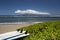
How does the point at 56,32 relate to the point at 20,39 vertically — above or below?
above

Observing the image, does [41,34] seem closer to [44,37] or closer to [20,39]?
[44,37]

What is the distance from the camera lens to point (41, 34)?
1179 mm

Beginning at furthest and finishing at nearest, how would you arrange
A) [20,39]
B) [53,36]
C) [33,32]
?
[20,39]
[33,32]
[53,36]

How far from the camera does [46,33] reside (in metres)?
1.16

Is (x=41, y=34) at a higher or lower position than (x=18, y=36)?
higher

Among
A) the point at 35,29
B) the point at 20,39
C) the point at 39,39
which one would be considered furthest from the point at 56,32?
the point at 20,39

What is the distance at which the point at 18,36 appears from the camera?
2.00 meters

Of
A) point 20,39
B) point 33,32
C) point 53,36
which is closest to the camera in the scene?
point 53,36

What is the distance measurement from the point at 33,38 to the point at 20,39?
80cm

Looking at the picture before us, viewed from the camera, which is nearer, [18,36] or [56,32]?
[56,32]

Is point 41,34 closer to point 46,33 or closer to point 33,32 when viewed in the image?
point 46,33

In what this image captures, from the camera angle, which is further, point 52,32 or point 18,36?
point 18,36

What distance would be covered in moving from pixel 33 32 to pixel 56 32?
0.28m

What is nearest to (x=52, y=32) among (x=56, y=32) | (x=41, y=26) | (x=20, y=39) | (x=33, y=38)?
(x=56, y=32)
